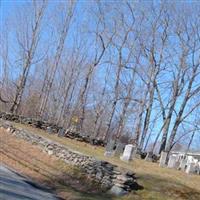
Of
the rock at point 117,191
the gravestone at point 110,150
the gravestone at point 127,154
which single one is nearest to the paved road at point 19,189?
the rock at point 117,191

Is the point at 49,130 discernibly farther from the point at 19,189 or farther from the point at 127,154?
the point at 19,189

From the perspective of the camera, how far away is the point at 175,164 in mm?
28281

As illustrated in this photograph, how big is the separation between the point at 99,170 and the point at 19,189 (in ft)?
19.3

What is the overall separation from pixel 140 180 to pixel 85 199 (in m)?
3.81

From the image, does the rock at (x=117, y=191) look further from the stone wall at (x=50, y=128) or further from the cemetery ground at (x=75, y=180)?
the stone wall at (x=50, y=128)

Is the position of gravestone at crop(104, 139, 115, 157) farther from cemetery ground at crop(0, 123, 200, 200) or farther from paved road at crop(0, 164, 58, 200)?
paved road at crop(0, 164, 58, 200)

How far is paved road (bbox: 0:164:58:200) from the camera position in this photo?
38.8 feet

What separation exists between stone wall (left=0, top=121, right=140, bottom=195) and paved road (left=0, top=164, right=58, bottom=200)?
2.92 metres

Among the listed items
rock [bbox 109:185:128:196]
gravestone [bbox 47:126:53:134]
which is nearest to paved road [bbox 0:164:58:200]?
rock [bbox 109:185:128:196]

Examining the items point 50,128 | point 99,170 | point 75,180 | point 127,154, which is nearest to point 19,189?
point 75,180

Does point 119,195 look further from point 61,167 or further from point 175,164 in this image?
point 175,164

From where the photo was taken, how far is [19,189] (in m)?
13.4

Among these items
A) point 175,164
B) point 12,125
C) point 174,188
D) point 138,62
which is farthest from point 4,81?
point 174,188

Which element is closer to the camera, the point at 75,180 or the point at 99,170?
the point at 75,180
